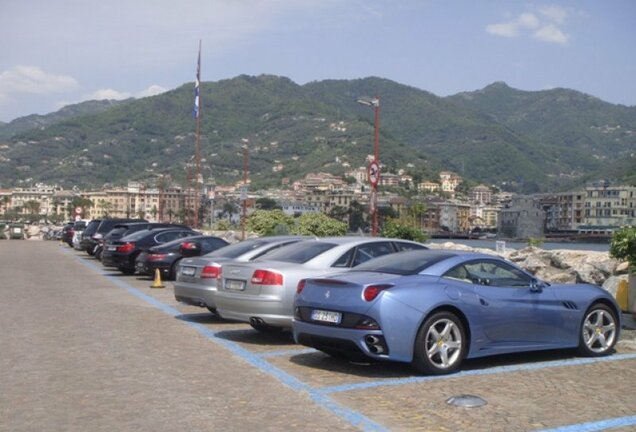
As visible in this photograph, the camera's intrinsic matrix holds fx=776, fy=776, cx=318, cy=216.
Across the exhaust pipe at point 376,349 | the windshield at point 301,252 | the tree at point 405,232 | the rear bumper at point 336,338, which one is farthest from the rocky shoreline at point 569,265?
the exhaust pipe at point 376,349

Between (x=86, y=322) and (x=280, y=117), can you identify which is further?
(x=280, y=117)

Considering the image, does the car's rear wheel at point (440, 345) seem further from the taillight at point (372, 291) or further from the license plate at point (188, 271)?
the license plate at point (188, 271)

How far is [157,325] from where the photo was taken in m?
12.8

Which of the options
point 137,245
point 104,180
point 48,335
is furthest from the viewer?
point 104,180

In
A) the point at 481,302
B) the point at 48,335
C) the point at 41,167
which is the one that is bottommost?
the point at 48,335

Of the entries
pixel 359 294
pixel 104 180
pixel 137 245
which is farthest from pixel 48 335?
pixel 104 180

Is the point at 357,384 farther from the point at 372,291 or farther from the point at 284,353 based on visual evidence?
the point at 284,353

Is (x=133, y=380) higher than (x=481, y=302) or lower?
lower

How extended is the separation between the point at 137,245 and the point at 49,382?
15545 mm

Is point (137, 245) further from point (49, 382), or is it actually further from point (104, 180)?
→ point (104, 180)

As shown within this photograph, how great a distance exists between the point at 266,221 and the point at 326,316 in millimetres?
32736

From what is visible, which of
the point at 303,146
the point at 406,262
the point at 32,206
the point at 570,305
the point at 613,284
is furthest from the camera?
the point at 303,146

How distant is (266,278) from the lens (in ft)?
35.9

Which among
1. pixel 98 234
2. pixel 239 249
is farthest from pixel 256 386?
pixel 98 234
